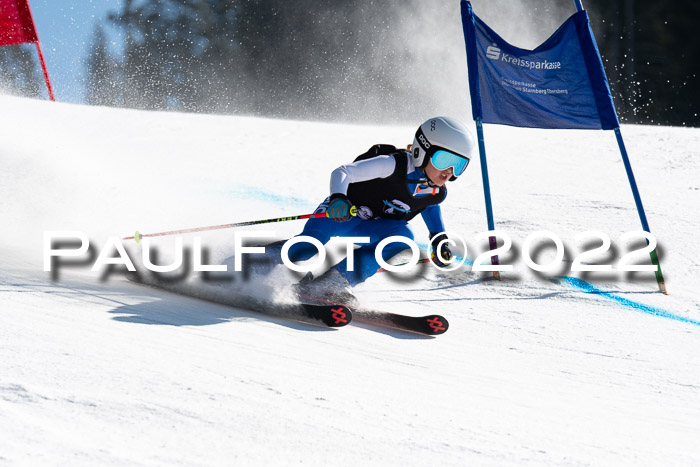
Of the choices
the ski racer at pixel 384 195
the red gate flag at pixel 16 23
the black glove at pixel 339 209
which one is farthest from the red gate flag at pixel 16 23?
the black glove at pixel 339 209

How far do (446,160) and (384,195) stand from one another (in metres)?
0.41

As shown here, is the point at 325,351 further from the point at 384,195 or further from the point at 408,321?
the point at 384,195

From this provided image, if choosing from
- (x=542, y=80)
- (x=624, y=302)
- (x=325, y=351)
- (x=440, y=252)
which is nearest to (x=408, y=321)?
(x=440, y=252)

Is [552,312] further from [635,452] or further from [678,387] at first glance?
[635,452]

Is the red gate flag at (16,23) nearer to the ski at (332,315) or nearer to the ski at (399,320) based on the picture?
the ski at (399,320)

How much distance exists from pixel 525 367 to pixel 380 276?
5.86 ft

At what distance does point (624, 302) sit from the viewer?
467cm

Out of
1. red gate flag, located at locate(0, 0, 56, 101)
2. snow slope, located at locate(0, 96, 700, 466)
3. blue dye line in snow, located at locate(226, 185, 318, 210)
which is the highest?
red gate flag, located at locate(0, 0, 56, 101)

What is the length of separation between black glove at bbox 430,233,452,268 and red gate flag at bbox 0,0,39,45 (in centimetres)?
479

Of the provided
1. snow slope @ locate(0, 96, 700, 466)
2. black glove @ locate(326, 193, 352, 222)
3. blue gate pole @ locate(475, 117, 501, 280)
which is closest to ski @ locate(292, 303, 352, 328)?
snow slope @ locate(0, 96, 700, 466)

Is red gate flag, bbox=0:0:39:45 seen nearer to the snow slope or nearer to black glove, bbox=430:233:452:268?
the snow slope

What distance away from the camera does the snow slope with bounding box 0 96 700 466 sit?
1.97 m

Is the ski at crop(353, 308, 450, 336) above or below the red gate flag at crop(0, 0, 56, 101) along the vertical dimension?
below

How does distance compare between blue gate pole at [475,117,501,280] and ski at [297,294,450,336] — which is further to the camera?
blue gate pole at [475,117,501,280]
